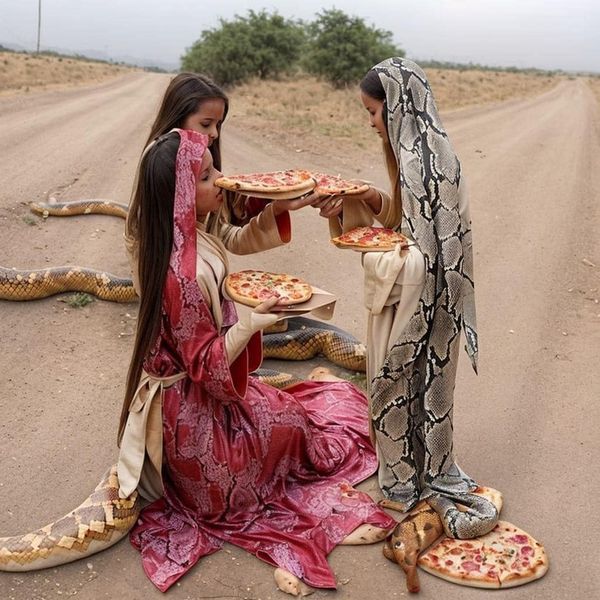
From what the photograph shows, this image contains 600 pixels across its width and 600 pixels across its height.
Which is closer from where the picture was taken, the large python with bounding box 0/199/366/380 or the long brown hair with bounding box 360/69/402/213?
the long brown hair with bounding box 360/69/402/213

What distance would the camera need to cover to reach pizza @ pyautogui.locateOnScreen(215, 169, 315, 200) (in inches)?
151

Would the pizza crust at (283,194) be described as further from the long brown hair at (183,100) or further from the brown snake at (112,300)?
the brown snake at (112,300)

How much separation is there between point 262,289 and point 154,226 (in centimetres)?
61

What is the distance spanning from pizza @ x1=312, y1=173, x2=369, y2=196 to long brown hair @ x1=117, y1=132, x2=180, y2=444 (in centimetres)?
89

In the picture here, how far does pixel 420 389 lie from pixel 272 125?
1417cm

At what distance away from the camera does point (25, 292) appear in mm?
7148

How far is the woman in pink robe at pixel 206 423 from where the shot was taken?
3.72 metres

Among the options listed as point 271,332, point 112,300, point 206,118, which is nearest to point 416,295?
point 206,118

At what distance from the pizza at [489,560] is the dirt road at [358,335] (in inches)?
2.6

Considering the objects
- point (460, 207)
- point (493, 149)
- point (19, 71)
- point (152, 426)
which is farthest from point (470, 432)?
point (19, 71)

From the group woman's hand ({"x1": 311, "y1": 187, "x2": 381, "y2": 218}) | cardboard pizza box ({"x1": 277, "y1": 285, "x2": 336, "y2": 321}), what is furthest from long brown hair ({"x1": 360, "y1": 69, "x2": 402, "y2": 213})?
cardboard pizza box ({"x1": 277, "y1": 285, "x2": 336, "y2": 321})

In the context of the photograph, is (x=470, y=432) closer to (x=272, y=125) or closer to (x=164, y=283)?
(x=164, y=283)

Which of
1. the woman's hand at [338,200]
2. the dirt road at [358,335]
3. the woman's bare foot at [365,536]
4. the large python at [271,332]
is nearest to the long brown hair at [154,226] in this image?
the woman's hand at [338,200]

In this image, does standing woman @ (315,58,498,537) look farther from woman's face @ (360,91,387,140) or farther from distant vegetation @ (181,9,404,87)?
distant vegetation @ (181,9,404,87)
